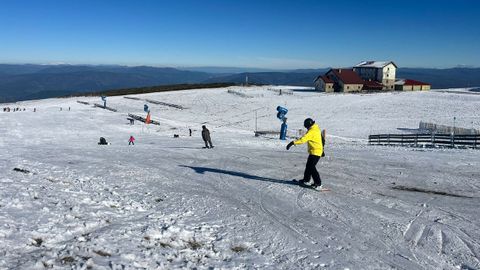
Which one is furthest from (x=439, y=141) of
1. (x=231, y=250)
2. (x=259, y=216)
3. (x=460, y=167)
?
(x=231, y=250)

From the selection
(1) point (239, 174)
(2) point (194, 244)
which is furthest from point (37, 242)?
(1) point (239, 174)

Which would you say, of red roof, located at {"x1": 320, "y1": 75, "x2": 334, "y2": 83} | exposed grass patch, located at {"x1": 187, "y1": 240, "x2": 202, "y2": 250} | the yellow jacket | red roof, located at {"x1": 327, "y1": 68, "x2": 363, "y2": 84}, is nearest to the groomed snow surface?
exposed grass patch, located at {"x1": 187, "y1": 240, "x2": 202, "y2": 250}

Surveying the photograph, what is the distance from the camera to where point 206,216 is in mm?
8609

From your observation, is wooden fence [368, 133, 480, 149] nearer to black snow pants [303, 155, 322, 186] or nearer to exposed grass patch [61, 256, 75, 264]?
black snow pants [303, 155, 322, 186]

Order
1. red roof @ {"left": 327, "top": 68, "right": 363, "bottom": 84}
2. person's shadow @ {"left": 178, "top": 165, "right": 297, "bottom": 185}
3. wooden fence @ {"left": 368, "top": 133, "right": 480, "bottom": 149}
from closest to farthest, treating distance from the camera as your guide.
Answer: person's shadow @ {"left": 178, "top": 165, "right": 297, "bottom": 185} < wooden fence @ {"left": 368, "top": 133, "right": 480, "bottom": 149} < red roof @ {"left": 327, "top": 68, "right": 363, "bottom": 84}

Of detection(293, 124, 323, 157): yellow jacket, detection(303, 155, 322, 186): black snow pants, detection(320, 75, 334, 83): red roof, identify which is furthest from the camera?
detection(320, 75, 334, 83): red roof

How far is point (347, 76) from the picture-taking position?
95.6 meters

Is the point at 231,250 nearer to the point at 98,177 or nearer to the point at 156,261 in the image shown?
the point at 156,261

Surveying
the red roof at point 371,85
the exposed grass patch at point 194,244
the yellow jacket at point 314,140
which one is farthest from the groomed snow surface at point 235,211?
the red roof at point 371,85

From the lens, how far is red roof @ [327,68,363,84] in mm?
93463

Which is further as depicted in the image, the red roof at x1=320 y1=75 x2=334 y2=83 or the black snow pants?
the red roof at x1=320 y1=75 x2=334 y2=83

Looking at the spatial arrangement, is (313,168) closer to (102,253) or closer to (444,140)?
(102,253)

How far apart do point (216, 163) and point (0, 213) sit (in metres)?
8.86

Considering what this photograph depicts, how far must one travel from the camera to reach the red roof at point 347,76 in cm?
9346
